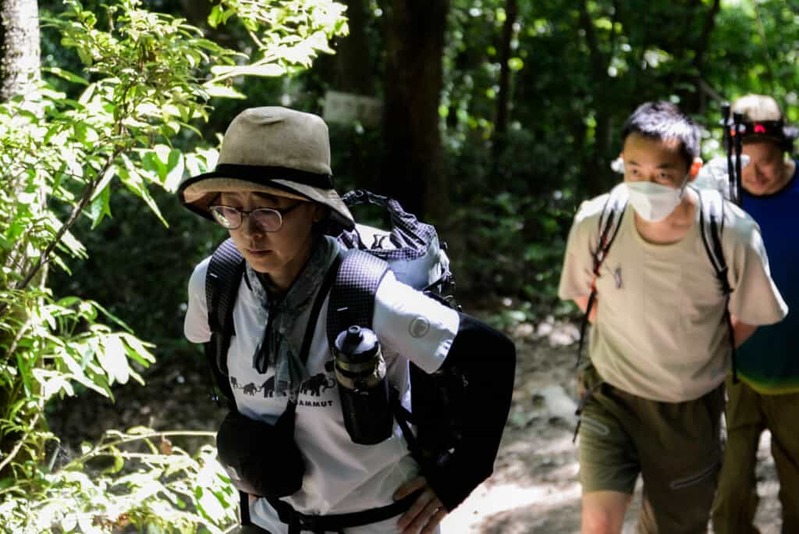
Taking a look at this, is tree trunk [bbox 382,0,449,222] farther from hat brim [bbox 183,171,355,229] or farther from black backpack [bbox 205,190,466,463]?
hat brim [bbox 183,171,355,229]

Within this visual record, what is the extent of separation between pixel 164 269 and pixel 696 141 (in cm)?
464

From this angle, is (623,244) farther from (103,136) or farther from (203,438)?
(203,438)

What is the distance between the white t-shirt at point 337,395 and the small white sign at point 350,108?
26.3ft

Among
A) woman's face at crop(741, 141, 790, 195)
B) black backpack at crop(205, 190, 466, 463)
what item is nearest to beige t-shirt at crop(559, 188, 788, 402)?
woman's face at crop(741, 141, 790, 195)

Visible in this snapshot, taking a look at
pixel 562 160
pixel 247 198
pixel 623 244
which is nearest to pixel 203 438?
pixel 623 244

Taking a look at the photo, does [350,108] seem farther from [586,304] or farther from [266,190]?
[266,190]

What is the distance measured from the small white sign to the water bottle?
27.2 ft

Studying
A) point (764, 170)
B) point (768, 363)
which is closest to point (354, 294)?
point (768, 363)

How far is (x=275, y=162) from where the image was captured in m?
2.42

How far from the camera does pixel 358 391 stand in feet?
7.60

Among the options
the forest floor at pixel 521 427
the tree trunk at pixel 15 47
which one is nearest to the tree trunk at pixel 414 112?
the forest floor at pixel 521 427

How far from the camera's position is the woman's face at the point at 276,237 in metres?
2.42

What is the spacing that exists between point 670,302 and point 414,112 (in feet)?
21.1

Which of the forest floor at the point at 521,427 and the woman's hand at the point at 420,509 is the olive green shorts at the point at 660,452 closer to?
the forest floor at the point at 521,427
